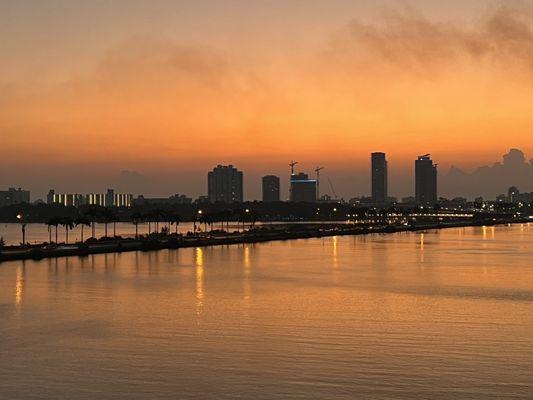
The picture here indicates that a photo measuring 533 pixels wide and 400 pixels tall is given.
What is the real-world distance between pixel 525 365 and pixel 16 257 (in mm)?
34809

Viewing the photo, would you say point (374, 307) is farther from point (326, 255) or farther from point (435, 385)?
point (326, 255)

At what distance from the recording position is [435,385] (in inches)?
594

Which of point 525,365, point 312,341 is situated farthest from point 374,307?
point 525,365

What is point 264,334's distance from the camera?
805 inches

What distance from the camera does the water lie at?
1521 cm

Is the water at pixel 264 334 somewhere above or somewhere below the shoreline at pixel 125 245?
below

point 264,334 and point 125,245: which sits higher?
point 125,245

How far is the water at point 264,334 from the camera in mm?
15211

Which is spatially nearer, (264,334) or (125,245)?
(264,334)

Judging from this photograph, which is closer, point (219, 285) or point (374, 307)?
point (374, 307)

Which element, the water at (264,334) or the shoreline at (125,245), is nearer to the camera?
the water at (264,334)

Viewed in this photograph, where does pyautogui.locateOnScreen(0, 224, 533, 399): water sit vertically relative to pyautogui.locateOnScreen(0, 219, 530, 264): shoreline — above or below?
below

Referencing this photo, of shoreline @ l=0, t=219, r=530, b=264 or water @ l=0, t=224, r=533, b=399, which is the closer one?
water @ l=0, t=224, r=533, b=399

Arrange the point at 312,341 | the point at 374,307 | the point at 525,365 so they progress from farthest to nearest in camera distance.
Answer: the point at 374,307 → the point at 312,341 → the point at 525,365
